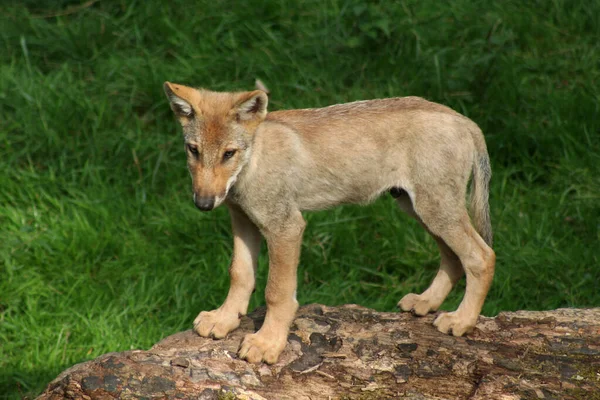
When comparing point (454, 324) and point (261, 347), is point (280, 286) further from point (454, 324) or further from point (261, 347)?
point (454, 324)

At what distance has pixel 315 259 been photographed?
7.57 meters

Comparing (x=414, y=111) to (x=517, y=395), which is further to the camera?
(x=414, y=111)

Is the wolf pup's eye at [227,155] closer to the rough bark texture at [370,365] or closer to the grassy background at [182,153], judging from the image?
the rough bark texture at [370,365]

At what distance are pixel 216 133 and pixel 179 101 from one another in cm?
34

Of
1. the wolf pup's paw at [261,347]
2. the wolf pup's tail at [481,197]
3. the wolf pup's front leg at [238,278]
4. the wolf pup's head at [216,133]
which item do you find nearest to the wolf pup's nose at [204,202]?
the wolf pup's head at [216,133]

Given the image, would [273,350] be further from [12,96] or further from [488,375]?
[12,96]

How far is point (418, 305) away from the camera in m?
5.98

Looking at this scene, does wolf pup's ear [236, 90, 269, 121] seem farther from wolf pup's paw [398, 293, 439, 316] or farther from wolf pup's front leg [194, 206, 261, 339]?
wolf pup's paw [398, 293, 439, 316]

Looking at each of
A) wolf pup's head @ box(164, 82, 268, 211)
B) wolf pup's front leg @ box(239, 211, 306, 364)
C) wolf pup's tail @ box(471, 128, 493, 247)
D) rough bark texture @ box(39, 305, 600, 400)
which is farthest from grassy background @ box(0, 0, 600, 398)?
wolf pup's head @ box(164, 82, 268, 211)

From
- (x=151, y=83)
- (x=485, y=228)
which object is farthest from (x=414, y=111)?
(x=151, y=83)

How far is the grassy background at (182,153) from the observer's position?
7230 millimetres

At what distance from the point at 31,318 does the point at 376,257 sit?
3.07m

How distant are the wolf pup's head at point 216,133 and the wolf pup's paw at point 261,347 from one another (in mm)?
919

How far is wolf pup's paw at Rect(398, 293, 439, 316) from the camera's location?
5.95 m
